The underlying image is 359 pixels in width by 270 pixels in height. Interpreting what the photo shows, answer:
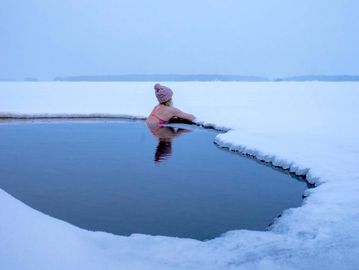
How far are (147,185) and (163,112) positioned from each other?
9239mm

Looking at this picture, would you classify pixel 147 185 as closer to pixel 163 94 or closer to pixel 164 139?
pixel 164 139

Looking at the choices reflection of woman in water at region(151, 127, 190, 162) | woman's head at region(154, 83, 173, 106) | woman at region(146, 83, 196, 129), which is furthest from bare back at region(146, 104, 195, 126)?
reflection of woman in water at region(151, 127, 190, 162)

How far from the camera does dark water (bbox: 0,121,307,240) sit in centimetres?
570

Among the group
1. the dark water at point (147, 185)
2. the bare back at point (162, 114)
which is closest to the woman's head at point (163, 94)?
the bare back at point (162, 114)

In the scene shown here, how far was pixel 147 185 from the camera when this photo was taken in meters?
7.49

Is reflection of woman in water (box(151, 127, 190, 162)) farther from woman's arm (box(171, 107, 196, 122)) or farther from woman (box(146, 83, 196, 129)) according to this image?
woman's arm (box(171, 107, 196, 122))

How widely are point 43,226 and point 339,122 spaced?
45.7 ft

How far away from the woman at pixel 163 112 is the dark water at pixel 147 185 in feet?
12.0

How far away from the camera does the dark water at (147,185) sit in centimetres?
570

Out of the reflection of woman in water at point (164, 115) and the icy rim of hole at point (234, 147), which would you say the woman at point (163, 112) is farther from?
the icy rim of hole at point (234, 147)

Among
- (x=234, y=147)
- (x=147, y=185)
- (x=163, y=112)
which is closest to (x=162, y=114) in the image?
(x=163, y=112)

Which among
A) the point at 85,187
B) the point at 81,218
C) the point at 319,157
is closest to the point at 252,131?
the point at 319,157

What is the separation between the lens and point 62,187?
24.1 ft

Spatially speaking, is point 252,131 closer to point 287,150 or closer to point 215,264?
point 287,150
